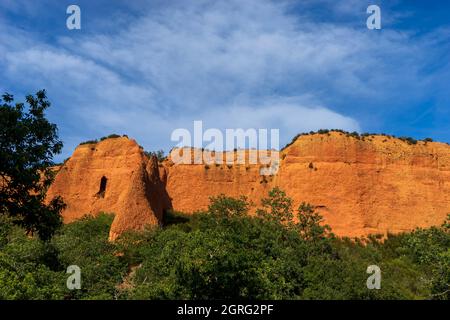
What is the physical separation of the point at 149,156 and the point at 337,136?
17.6 metres

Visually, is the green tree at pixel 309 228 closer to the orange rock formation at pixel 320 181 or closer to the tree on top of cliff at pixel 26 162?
the orange rock formation at pixel 320 181

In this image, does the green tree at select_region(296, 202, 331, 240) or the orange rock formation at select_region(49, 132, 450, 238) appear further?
the orange rock formation at select_region(49, 132, 450, 238)

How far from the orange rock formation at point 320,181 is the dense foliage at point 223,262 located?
2.64m

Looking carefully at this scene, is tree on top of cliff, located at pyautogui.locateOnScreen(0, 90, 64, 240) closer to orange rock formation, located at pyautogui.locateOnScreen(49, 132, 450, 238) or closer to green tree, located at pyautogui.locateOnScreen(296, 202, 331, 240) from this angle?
green tree, located at pyautogui.locateOnScreen(296, 202, 331, 240)

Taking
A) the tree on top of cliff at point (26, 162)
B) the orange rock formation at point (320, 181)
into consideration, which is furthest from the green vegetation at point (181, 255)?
the orange rock formation at point (320, 181)

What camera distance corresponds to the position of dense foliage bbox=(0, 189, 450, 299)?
13.6 meters

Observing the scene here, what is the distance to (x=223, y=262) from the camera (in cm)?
1350

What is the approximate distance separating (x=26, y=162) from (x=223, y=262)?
21.1ft

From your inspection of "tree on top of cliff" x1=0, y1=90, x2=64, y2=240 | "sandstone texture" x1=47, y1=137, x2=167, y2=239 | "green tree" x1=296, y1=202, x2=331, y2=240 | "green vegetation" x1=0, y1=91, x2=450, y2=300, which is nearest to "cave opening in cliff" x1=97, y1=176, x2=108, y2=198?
"sandstone texture" x1=47, y1=137, x2=167, y2=239

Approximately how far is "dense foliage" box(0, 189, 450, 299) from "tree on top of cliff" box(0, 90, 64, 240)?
2.76 meters

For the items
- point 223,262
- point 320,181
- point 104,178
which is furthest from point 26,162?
point 320,181

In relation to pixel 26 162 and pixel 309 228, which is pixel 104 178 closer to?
pixel 309 228

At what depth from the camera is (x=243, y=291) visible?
14.1 m
